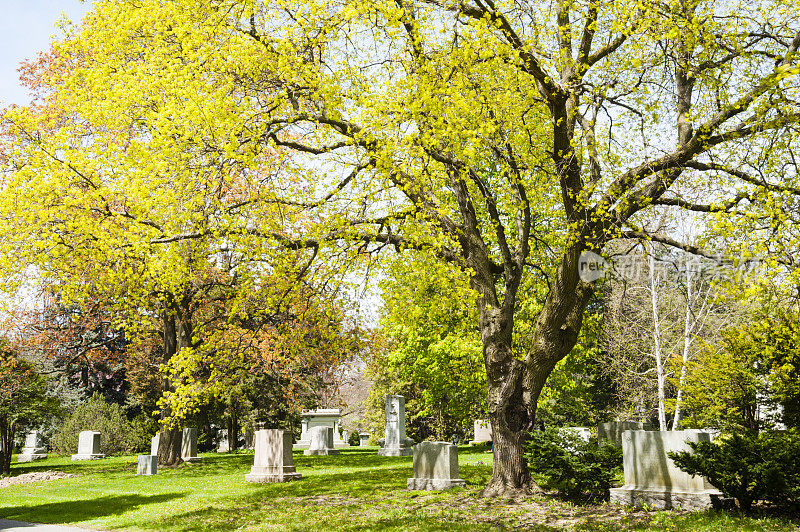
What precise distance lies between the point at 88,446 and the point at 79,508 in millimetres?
15972

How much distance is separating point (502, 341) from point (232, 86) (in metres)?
7.08

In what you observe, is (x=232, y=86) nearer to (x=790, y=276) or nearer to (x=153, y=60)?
(x=153, y=60)

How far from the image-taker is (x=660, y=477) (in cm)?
1048

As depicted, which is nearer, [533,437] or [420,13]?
[533,437]

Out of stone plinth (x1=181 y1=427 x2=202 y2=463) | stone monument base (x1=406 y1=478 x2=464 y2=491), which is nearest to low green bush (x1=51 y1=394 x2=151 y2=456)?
stone plinth (x1=181 y1=427 x2=202 y2=463)

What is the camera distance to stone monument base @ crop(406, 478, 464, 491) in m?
13.6

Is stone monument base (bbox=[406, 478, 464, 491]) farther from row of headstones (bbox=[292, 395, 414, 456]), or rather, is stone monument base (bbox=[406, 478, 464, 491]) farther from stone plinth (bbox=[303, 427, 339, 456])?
stone plinth (bbox=[303, 427, 339, 456])

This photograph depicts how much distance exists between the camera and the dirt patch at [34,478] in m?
20.5

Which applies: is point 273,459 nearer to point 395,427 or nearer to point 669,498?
point 395,427

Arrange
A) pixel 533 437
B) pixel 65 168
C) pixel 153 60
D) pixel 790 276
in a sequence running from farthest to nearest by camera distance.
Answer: pixel 65 168 → pixel 153 60 → pixel 533 437 → pixel 790 276

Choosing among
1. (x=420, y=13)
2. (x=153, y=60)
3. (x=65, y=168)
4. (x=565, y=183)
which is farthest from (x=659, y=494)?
(x=65, y=168)

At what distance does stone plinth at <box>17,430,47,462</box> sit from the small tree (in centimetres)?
794

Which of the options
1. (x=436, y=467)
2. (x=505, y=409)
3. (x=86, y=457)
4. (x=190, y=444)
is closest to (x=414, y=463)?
(x=436, y=467)

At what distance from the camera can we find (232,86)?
1188cm
